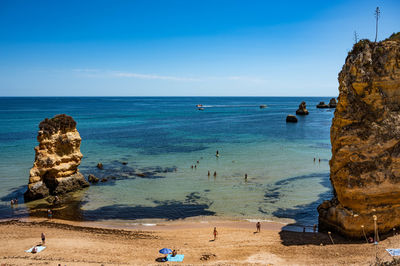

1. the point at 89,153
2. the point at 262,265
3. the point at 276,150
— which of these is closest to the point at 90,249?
the point at 262,265

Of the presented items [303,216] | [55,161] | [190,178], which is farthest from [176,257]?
[55,161]

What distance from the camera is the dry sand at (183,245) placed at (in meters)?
18.5

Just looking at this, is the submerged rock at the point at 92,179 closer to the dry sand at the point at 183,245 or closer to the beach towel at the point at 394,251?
the dry sand at the point at 183,245

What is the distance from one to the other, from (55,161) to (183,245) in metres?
19.2

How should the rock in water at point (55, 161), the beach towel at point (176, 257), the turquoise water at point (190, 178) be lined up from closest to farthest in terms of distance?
1. the beach towel at point (176, 257)
2. the turquoise water at point (190, 178)
3. the rock in water at point (55, 161)

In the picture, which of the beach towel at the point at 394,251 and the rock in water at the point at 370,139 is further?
the rock in water at the point at 370,139

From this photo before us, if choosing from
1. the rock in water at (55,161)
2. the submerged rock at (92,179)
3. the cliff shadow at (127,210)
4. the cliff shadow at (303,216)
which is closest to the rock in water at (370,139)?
the cliff shadow at (303,216)

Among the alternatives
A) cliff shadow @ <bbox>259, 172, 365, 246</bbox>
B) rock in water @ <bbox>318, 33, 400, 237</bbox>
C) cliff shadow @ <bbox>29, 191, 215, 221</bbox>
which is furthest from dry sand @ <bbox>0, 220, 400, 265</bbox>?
rock in water @ <bbox>318, 33, 400, 237</bbox>

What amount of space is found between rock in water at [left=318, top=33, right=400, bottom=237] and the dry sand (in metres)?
2.12

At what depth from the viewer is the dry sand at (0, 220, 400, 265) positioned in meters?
18.5

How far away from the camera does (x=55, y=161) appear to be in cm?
3170

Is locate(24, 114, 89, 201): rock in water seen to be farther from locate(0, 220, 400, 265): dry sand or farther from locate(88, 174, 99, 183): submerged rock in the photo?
locate(0, 220, 400, 265): dry sand

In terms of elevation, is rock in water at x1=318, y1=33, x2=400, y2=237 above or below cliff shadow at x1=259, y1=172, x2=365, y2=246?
above

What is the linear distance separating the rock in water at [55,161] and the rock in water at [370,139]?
28.7 m
